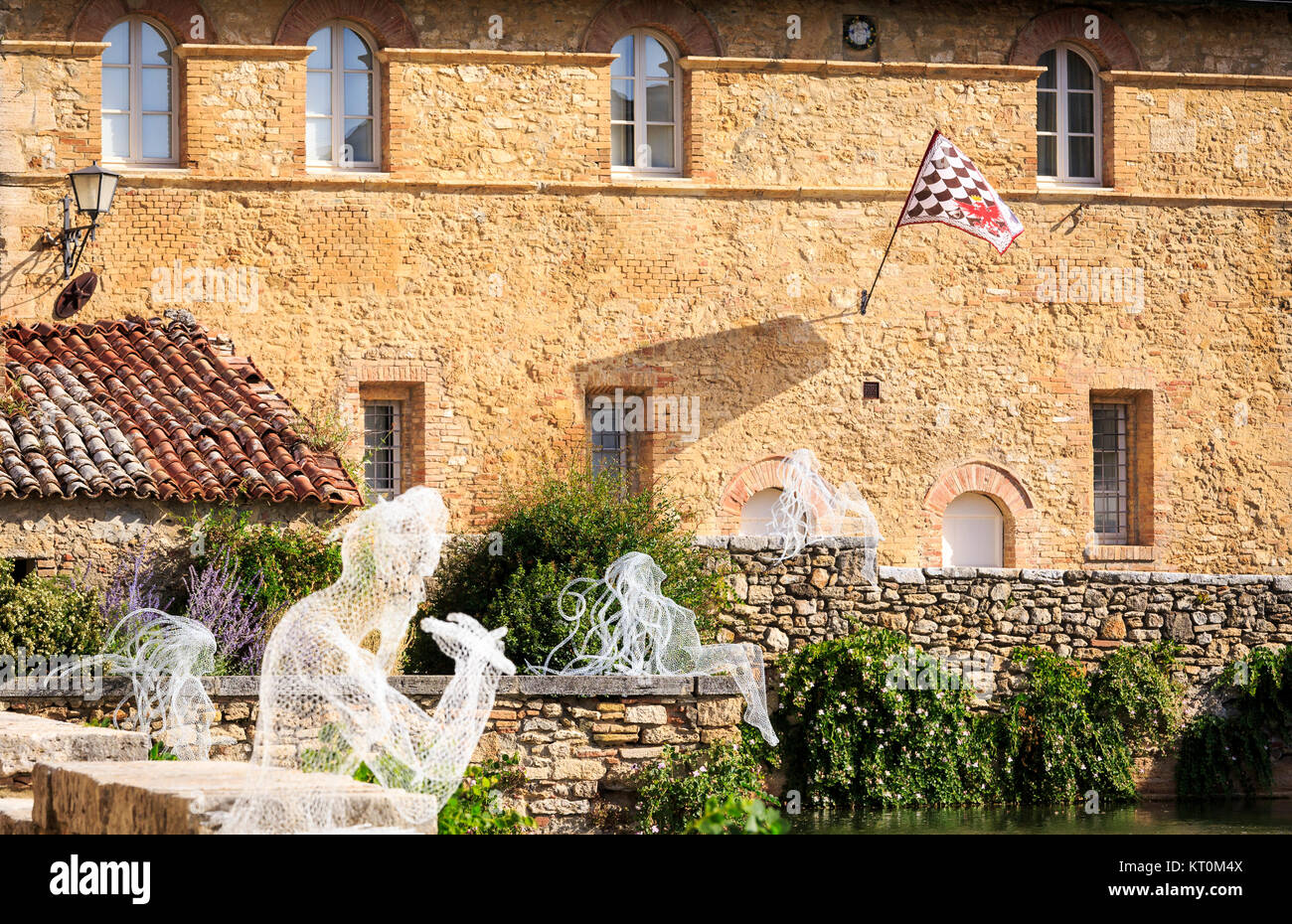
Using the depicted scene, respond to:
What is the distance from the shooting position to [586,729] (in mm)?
11266

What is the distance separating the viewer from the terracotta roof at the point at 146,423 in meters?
13.3

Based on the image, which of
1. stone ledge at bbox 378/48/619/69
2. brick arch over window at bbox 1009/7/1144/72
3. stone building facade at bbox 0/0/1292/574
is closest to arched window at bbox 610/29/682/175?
stone building facade at bbox 0/0/1292/574

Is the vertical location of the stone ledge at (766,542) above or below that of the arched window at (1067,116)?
below

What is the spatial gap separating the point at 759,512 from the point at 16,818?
37.2 ft

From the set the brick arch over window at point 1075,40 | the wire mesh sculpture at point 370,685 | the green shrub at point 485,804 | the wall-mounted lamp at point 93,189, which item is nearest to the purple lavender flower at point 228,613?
the green shrub at point 485,804

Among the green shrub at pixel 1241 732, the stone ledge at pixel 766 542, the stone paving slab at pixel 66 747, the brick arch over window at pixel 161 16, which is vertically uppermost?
the brick arch over window at pixel 161 16

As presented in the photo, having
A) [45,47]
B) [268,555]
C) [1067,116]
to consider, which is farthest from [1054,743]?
[45,47]

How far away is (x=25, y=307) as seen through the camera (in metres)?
16.2

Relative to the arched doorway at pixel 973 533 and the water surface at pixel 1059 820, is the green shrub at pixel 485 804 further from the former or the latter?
the arched doorway at pixel 973 533

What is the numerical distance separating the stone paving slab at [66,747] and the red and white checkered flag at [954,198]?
10437 millimetres

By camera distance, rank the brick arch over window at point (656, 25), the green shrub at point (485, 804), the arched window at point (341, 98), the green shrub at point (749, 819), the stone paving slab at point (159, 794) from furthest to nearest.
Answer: the brick arch over window at point (656, 25)
the arched window at point (341, 98)
the green shrub at point (485, 804)
the stone paving slab at point (159, 794)
the green shrub at point (749, 819)

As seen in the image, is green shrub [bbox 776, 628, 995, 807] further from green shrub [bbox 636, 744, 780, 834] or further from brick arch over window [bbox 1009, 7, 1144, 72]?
brick arch over window [bbox 1009, 7, 1144, 72]
